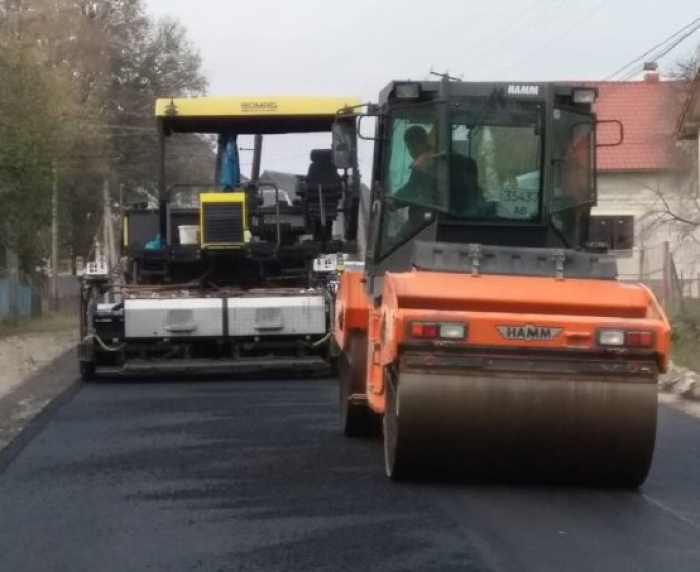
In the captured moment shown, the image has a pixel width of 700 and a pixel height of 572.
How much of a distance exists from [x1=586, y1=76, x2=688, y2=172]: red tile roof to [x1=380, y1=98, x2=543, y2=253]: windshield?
103 ft

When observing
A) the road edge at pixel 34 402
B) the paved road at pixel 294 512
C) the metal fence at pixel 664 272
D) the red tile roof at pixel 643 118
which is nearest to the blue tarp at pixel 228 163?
the road edge at pixel 34 402

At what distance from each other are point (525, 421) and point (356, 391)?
9.09 feet

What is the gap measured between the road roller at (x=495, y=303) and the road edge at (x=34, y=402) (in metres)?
2.95

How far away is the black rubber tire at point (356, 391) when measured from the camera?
11.0 meters

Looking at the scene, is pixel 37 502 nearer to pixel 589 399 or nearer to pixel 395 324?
pixel 395 324

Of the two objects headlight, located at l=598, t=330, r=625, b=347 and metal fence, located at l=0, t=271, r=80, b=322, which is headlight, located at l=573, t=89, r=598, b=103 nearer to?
headlight, located at l=598, t=330, r=625, b=347

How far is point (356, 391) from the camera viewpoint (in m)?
11.0

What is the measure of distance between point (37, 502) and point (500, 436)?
3.01 m

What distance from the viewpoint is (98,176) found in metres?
46.9

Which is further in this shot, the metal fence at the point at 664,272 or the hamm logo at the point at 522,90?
the metal fence at the point at 664,272

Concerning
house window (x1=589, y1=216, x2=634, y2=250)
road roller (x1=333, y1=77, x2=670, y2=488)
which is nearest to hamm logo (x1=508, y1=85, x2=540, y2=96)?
road roller (x1=333, y1=77, x2=670, y2=488)

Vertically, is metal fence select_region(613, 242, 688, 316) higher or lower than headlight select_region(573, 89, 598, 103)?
lower

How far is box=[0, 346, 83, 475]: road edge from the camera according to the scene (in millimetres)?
11656

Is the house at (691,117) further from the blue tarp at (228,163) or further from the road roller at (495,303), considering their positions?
the road roller at (495,303)
